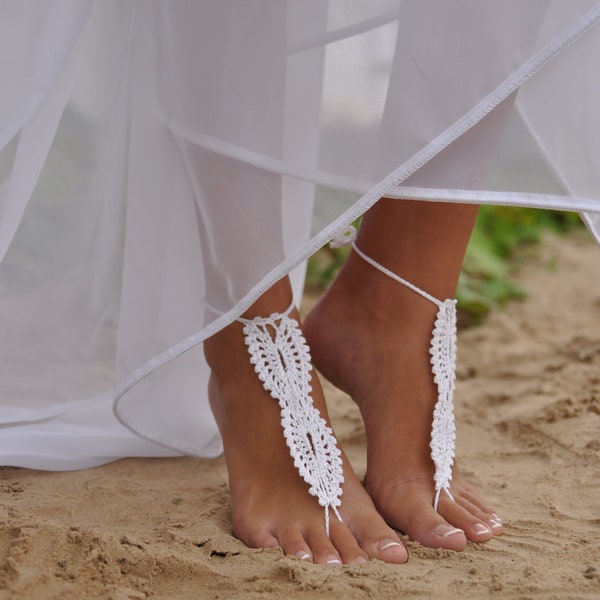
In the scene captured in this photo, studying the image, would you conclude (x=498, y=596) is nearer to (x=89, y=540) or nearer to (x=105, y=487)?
(x=89, y=540)

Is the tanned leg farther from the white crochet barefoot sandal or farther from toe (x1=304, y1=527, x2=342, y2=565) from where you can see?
toe (x1=304, y1=527, x2=342, y2=565)

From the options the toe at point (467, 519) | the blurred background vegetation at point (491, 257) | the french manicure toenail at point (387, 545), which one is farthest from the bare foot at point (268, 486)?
the blurred background vegetation at point (491, 257)

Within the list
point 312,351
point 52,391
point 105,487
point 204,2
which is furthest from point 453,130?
point 52,391

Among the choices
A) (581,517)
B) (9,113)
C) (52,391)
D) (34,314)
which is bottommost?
(581,517)

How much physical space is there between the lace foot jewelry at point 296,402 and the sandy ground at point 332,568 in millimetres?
144

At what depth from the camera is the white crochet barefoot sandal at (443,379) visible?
147 centimetres

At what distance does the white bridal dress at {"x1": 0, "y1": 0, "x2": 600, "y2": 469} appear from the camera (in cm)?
117

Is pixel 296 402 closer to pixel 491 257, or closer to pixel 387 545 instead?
pixel 387 545

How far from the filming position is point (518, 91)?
1310mm

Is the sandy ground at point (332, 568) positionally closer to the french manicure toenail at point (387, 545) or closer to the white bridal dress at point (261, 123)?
the french manicure toenail at point (387, 545)

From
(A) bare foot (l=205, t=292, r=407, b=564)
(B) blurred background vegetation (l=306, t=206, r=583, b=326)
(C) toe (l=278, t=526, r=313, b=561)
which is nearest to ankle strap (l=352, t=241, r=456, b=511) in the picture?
(A) bare foot (l=205, t=292, r=407, b=564)

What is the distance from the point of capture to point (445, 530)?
137 cm

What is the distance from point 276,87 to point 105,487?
0.75 metres

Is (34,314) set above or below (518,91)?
below
